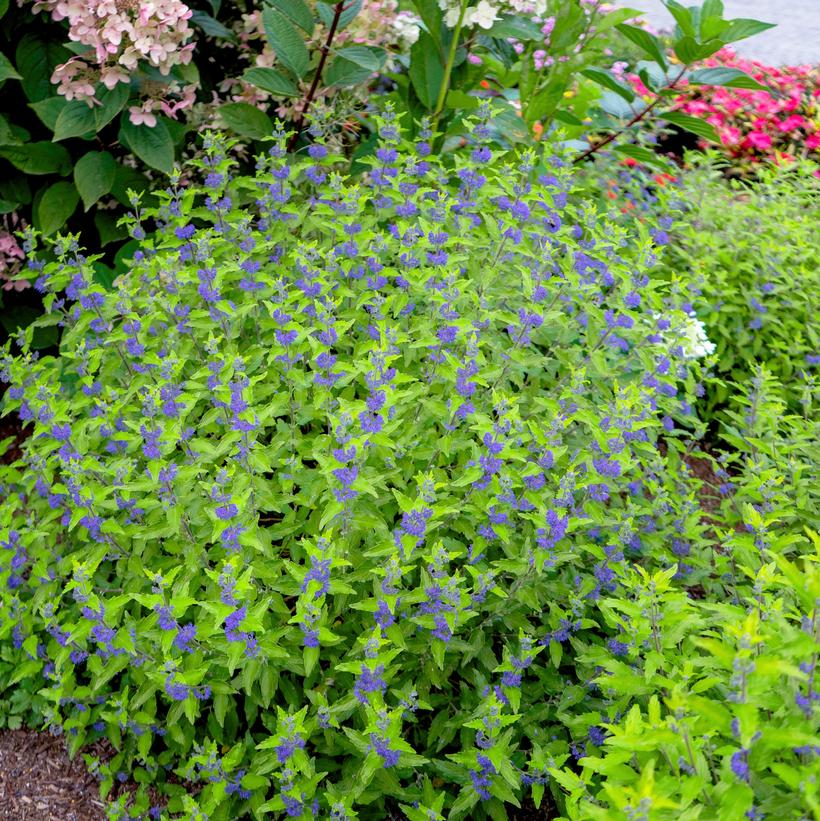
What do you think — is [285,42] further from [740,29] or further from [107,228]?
[740,29]

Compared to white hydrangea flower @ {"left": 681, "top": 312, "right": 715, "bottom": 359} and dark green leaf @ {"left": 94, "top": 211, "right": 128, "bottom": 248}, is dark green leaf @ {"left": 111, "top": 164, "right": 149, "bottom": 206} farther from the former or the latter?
white hydrangea flower @ {"left": 681, "top": 312, "right": 715, "bottom": 359}

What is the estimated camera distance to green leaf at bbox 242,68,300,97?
9.33 ft

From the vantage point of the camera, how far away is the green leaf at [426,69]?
3.17 meters

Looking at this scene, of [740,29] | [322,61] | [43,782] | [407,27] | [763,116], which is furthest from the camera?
[763,116]

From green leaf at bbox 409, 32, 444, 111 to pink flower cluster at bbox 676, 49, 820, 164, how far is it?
3757 mm

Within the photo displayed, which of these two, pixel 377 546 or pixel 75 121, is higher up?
pixel 75 121

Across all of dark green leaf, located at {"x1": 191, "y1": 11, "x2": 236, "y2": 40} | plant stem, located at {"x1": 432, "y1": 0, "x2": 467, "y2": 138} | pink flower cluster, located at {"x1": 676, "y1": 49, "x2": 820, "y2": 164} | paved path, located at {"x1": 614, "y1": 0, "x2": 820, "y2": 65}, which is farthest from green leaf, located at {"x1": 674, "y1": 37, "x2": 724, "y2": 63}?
paved path, located at {"x1": 614, "y1": 0, "x2": 820, "y2": 65}

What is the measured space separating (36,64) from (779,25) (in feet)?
32.8

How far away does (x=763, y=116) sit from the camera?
22.2 feet

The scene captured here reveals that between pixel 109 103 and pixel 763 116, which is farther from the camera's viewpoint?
pixel 763 116

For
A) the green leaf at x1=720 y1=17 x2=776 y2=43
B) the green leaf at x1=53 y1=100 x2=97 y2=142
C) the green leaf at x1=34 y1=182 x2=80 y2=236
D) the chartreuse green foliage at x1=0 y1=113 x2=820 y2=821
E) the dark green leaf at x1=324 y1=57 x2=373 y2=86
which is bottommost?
the chartreuse green foliage at x1=0 y1=113 x2=820 y2=821

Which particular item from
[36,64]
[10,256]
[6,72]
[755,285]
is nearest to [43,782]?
[10,256]

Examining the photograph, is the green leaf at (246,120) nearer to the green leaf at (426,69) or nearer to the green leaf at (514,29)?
the green leaf at (426,69)

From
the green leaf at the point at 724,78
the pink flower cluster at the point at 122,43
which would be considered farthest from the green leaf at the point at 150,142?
the green leaf at the point at 724,78
